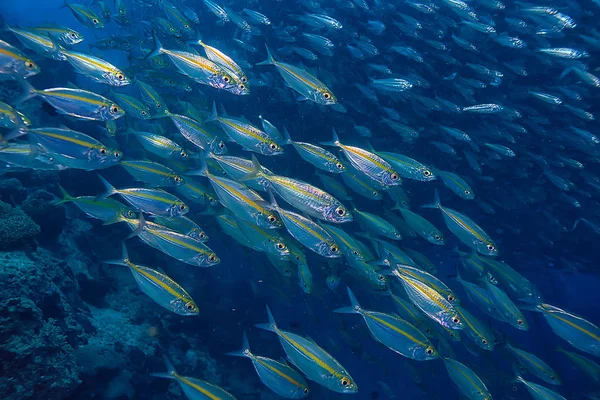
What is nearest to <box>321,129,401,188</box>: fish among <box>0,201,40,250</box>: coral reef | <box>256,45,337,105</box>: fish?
<box>256,45,337,105</box>: fish

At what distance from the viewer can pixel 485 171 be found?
11.9 meters

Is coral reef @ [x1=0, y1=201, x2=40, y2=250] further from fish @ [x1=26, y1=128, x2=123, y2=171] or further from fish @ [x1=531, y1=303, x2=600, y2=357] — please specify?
fish @ [x1=531, y1=303, x2=600, y2=357]

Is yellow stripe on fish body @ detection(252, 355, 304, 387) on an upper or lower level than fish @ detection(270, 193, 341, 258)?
lower

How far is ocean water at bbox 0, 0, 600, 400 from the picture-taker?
444 cm

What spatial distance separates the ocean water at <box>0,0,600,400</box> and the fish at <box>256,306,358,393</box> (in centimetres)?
3

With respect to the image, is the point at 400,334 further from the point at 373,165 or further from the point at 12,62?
the point at 12,62

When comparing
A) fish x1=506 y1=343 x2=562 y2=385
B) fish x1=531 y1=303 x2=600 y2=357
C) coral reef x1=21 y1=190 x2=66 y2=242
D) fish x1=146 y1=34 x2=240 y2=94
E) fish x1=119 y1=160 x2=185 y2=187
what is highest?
fish x1=146 y1=34 x2=240 y2=94

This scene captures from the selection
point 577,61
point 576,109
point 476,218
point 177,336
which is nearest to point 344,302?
point 177,336

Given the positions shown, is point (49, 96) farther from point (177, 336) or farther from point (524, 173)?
point (524, 173)

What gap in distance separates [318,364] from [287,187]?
83.6 inches

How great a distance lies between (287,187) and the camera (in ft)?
13.5

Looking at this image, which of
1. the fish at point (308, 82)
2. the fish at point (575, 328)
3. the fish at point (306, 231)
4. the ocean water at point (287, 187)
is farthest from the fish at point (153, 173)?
the fish at point (575, 328)

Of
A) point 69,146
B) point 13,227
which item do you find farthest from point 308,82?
point 13,227

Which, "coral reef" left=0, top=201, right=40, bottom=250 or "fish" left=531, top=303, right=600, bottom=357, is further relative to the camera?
"coral reef" left=0, top=201, right=40, bottom=250
